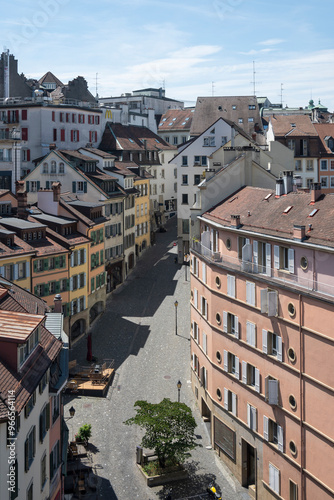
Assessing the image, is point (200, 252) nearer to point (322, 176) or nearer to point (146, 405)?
point (146, 405)

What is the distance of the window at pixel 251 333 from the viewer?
157ft

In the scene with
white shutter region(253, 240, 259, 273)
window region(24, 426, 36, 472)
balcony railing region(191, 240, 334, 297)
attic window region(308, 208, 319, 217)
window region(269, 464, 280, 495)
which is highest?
attic window region(308, 208, 319, 217)

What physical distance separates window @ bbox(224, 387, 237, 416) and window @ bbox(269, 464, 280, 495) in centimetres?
574

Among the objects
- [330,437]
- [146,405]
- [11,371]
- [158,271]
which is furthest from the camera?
[158,271]

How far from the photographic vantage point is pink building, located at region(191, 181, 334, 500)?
4094cm

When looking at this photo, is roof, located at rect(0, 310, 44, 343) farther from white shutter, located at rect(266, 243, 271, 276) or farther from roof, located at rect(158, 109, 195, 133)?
roof, located at rect(158, 109, 195, 133)

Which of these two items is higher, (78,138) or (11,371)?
(78,138)

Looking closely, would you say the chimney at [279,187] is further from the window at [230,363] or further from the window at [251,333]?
the window at [230,363]

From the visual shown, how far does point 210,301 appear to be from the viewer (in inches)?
2164

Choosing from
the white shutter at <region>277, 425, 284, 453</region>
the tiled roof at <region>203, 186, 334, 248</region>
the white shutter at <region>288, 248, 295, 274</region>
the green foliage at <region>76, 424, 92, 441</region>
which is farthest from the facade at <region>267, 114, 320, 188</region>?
the white shutter at <region>277, 425, 284, 453</region>

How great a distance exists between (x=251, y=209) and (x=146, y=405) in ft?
52.9

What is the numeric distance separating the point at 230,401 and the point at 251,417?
11.3 feet

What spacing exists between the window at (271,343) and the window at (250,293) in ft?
7.87

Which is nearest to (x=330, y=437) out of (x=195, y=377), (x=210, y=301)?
(x=210, y=301)
